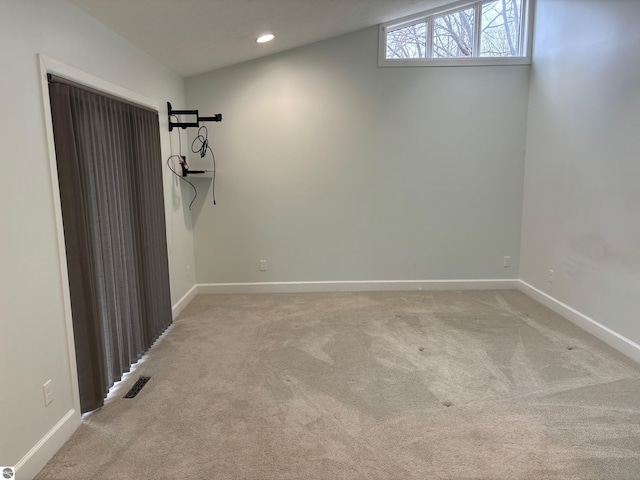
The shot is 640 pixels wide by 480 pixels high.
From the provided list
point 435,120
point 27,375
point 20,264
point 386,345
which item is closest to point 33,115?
point 20,264

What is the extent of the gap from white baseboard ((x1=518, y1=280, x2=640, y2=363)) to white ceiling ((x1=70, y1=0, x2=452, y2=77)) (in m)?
3.19

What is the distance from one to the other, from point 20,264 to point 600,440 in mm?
2919

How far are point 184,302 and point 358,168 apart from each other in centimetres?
237

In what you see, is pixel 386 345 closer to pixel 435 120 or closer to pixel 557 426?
pixel 557 426

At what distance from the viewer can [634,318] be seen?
3.03 metres

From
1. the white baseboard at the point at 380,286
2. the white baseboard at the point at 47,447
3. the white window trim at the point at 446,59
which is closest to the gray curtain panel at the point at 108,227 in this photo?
the white baseboard at the point at 47,447

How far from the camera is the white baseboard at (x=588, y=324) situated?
3.04 m

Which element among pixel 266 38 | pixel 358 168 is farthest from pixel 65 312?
pixel 358 168

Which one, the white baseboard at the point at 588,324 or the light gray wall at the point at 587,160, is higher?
the light gray wall at the point at 587,160

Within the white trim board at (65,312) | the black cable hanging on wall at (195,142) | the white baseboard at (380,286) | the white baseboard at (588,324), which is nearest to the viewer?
the white trim board at (65,312)

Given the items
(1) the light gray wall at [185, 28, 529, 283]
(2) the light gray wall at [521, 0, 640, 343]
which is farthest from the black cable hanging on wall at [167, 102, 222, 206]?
(2) the light gray wall at [521, 0, 640, 343]

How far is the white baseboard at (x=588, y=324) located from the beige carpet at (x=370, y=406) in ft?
0.29

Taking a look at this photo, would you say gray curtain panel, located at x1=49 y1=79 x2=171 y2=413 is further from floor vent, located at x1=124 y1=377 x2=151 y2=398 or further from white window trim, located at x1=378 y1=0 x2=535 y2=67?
white window trim, located at x1=378 y1=0 x2=535 y2=67

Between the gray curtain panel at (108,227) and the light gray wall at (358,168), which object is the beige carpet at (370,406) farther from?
the light gray wall at (358,168)
